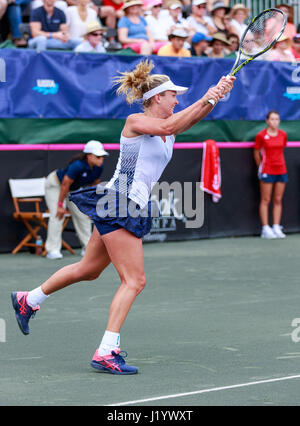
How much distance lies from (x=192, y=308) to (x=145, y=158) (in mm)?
2600

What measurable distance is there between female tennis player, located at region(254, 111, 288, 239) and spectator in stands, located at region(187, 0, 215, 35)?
235 cm

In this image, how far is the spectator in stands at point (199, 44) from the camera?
14484 millimetres

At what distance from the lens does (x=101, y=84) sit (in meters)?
12.8

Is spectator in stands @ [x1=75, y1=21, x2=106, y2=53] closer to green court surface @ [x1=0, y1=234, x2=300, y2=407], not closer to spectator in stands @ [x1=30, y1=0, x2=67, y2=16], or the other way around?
spectator in stands @ [x1=30, y1=0, x2=67, y2=16]

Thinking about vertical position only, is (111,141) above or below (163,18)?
below

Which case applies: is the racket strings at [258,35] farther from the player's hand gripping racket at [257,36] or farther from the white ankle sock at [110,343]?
the white ankle sock at [110,343]

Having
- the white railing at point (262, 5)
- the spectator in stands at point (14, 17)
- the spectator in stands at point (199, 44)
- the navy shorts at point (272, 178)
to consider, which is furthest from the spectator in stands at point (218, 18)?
the spectator in stands at point (14, 17)

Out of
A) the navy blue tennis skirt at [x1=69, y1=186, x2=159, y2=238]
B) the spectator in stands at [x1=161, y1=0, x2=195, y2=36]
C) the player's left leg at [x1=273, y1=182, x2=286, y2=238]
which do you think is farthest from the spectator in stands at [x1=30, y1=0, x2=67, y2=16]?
the navy blue tennis skirt at [x1=69, y1=186, x2=159, y2=238]

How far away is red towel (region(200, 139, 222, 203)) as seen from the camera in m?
13.5

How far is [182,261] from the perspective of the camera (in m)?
11.2

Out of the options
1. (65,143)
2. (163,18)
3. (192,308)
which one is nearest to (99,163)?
(65,143)

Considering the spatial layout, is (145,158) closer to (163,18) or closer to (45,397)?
(45,397)

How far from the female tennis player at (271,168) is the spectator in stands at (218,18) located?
2.49m

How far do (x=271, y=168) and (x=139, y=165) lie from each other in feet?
28.0
